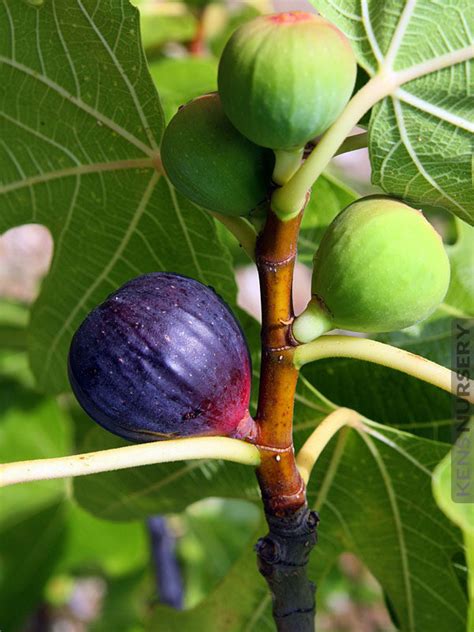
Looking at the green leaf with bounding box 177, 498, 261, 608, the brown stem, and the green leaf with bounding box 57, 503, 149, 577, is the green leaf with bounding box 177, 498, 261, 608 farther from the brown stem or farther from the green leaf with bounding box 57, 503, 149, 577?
the brown stem

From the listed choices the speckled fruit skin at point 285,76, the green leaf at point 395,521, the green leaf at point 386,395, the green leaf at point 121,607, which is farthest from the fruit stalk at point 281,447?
the green leaf at point 121,607

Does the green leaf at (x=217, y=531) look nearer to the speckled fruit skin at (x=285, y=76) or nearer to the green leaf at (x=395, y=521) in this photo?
the green leaf at (x=395, y=521)

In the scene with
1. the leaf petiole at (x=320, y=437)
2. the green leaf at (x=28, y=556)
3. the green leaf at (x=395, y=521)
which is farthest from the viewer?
the green leaf at (x=28, y=556)

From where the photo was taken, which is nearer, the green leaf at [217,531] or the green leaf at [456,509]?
the green leaf at [456,509]

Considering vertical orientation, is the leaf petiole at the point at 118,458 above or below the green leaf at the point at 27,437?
above

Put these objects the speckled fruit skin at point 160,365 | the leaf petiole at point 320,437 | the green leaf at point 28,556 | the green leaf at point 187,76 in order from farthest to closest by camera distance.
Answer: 1. the green leaf at point 28,556
2. the green leaf at point 187,76
3. the leaf petiole at point 320,437
4. the speckled fruit skin at point 160,365

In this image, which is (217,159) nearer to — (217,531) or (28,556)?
(28,556)

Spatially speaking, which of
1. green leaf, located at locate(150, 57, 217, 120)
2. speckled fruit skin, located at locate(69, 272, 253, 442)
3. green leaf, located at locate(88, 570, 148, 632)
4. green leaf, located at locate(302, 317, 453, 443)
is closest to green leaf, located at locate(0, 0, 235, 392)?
green leaf, located at locate(302, 317, 453, 443)
